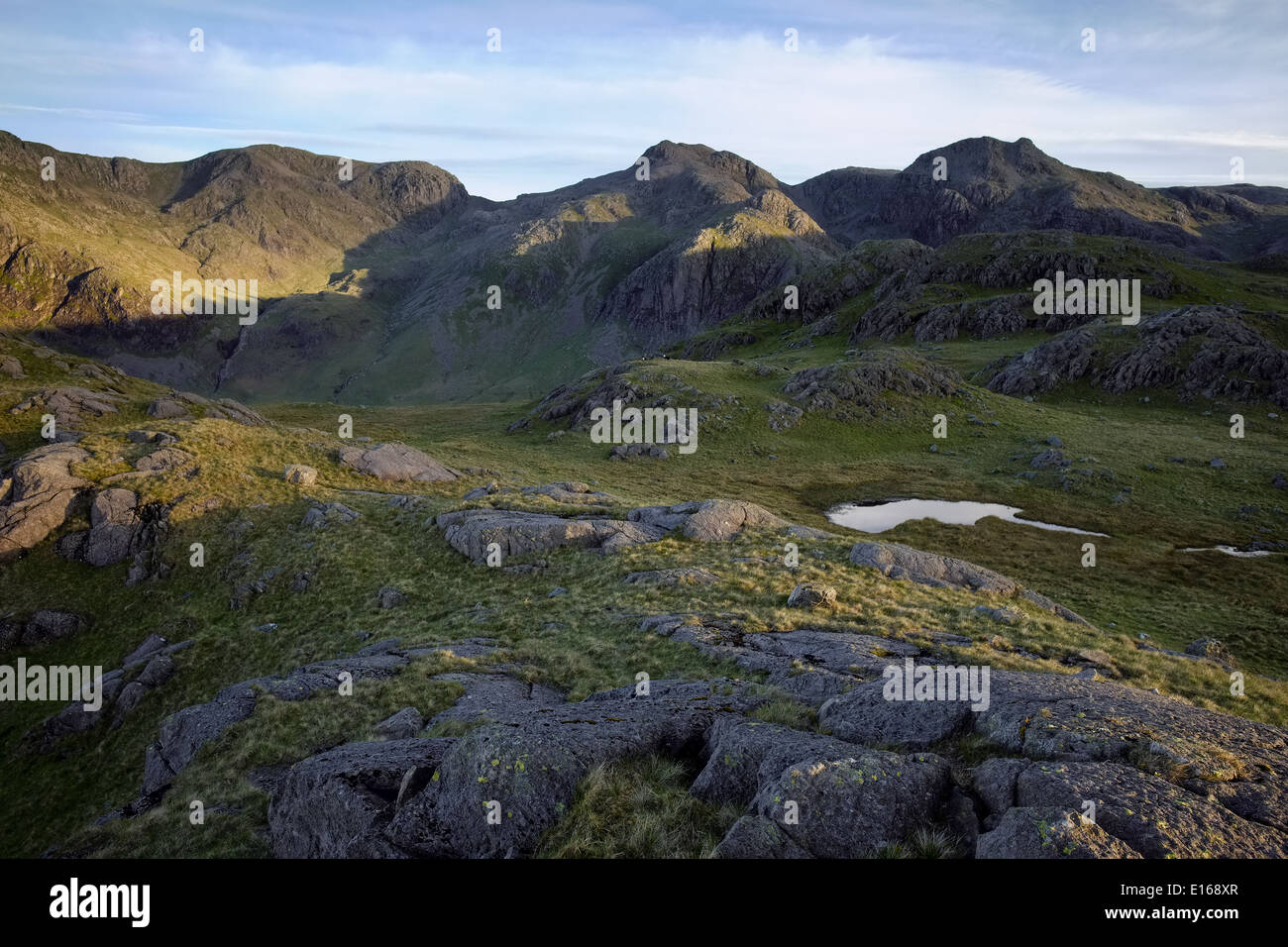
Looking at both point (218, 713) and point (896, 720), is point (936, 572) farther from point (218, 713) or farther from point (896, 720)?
point (218, 713)

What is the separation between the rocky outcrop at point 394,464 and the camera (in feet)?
151

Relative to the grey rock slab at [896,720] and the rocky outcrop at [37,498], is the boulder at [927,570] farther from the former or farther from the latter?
the rocky outcrop at [37,498]

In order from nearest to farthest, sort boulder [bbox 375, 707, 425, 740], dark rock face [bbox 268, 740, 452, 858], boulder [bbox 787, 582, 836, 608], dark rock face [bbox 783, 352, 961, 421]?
dark rock face [bbox 268, 740, 452, 858], boulder [bbox 375, 707, 425, 740], boulder [bbox 787, 582, 836, 608], dark rock face [bbox 783, 352, 961, 421]

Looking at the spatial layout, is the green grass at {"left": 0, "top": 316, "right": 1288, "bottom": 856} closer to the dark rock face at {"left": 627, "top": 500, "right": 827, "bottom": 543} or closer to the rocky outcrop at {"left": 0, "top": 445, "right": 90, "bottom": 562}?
the rocky outcrop at {"left": 0, "top": 445, "right": 90, "bottom": 562}

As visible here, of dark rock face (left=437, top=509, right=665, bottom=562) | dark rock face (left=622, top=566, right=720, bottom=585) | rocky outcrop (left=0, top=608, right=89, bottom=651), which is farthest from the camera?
dark rock face (left=437, top=509, right=665, bottom=562)

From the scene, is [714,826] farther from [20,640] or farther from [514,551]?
[20,640]

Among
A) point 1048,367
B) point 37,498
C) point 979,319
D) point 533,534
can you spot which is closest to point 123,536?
point 37,498

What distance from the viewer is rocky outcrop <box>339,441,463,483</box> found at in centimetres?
4597

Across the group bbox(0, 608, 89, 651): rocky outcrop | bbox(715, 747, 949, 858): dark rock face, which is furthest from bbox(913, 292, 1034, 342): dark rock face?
bbox(0, 608, 89, 651): rocky outcrop

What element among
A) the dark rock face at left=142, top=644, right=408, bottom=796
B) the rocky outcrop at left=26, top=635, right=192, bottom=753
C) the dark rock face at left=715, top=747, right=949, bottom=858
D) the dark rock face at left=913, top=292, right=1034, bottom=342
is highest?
the dark rock face at left=913, top=292, right=1034, bottom=342

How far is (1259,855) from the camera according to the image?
24.4ft

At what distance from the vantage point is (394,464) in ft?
155

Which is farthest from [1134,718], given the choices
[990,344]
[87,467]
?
[990,344]
